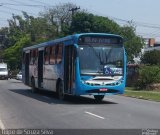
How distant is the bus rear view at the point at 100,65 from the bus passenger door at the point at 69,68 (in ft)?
1.88

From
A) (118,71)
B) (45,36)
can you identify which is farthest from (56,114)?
(45,36)

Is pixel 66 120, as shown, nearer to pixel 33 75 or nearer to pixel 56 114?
pixel 56 114

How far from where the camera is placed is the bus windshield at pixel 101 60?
2347 cm

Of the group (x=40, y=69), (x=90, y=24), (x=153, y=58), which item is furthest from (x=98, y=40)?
(x=90, y=24)

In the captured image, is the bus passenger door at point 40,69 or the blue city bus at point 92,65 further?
the bus passenger door at point 40,69

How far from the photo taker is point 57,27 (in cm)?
9775

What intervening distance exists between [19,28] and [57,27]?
33295 mm

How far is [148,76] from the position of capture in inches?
1746

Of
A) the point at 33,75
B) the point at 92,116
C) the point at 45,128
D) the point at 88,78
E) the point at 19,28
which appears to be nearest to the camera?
the point at 45,128

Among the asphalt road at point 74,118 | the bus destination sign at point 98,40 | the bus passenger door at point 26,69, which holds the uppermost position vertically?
the bus destination sign at point 98,40

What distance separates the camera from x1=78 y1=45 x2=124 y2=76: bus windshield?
2347 cm

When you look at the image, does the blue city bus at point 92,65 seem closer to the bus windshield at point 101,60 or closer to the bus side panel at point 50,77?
the bus windshield at point 101,60

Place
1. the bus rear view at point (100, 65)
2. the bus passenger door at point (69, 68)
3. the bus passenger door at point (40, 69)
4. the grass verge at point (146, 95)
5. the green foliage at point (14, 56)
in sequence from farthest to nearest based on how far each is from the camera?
the green foliage at point (14, 56) < the bus passenger door at point (40, 69) < the grass verge at point (146, 95) < the bus passenger door at point (69, 68) < the bus rear view at point (100, 65)

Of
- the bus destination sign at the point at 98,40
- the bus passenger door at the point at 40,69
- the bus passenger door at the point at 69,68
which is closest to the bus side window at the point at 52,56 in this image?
the bus passenger door at the point at 69,68
